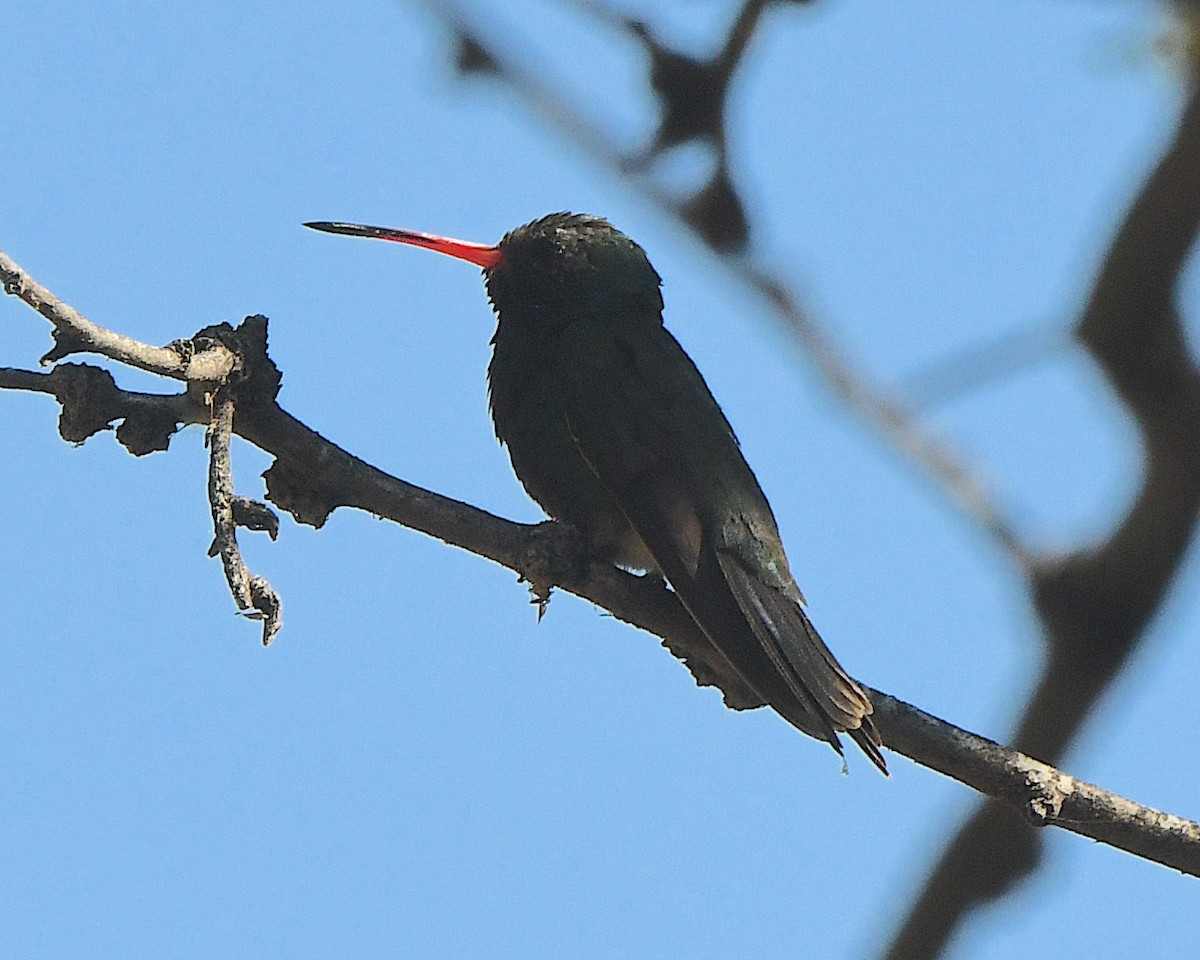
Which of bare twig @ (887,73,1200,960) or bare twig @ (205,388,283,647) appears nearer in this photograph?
bare twig @ (205,388,283,647)

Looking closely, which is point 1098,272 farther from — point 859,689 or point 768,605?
point 768,605

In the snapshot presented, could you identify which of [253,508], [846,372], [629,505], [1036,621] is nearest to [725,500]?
[629,505]

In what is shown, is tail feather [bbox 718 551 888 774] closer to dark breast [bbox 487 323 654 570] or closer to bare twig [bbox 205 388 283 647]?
dark breast [bbox 487 323 654 570]

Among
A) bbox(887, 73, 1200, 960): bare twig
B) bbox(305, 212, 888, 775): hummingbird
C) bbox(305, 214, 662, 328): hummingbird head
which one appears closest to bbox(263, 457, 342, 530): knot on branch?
bbox(305, 212, 888, 775): hummingbird

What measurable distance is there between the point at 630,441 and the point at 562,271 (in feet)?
2.97

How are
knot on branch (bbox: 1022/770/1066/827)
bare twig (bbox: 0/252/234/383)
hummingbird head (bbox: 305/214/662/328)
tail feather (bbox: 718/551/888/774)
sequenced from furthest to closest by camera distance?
hummingbird head (bbox: 305/214/662/328)
tail feather (bbox: 718/551/888/774)
knot on branch (bbox: 1022/770/1066/827)
bare twig (bbox: 0/252/234/383)

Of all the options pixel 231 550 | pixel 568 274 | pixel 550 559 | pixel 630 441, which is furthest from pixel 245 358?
pixel 568 274

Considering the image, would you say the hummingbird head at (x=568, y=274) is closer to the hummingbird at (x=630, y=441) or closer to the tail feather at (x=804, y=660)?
the hummingbird at (x=630, y=441)

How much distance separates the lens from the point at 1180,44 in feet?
13.7

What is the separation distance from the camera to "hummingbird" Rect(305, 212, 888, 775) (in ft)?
13.6

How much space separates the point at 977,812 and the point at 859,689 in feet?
2.09

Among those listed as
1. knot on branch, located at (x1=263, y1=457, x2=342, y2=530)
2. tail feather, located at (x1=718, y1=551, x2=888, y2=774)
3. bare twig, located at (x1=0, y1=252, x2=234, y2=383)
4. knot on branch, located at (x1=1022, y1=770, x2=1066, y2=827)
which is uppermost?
bare twig, located at (x1=0, y1=252, x2=234, y2=383)

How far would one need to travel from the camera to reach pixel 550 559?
3.61 m

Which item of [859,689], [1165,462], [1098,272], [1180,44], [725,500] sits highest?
[1180,44]
